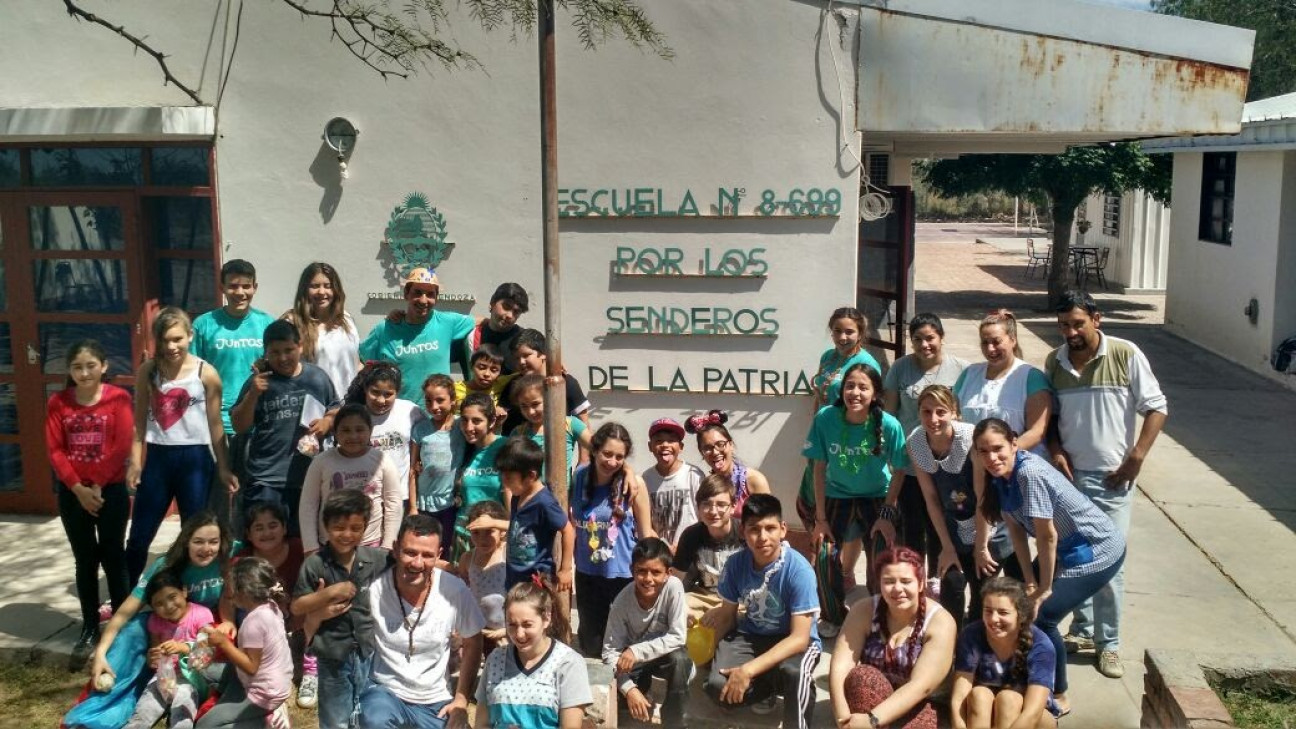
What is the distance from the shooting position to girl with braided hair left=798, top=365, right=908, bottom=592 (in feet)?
19.4

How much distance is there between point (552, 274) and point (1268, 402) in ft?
31.9

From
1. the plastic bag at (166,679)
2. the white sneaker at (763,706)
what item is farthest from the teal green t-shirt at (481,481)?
the white sneaker at (763,706)

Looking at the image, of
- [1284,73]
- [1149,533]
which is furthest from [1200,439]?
[1284,73]

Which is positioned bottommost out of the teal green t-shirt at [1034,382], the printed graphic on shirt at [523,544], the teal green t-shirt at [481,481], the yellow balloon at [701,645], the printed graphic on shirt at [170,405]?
the yellow balloon at [701,645]

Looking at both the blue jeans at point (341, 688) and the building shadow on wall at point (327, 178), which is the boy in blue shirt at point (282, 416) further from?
the building shadow on wall at point (327, 178)

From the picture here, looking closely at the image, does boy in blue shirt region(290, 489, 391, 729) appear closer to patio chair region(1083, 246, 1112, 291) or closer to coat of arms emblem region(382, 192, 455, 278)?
coat of arms emblem region(382, 192, 455, 278)

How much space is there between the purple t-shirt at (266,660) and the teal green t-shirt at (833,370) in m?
2.84

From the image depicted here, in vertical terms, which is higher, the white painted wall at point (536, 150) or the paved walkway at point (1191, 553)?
the white painted wall at point (536, 150)

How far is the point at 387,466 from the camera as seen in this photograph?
228 inches

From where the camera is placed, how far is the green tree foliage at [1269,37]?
31.2m

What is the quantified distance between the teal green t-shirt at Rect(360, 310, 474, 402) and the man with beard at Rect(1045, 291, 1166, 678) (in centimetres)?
311

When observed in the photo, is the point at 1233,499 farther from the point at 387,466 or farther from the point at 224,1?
the point at 224,1

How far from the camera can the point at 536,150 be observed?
24.2ft

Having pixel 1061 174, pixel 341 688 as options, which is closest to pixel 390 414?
pixel 341 688
